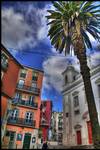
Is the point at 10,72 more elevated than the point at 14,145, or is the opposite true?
the point at 10,72

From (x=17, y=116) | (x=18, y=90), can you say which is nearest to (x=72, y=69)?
(x=18, y=90)

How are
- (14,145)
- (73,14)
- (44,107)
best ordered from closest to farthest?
(73,14)
(14,145)
(44,107)

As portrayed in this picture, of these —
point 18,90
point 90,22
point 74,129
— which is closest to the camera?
point 90,22

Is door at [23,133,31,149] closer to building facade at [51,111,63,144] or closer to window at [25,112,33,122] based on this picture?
window at [25,112,33,122]

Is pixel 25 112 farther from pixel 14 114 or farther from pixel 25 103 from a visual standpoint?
pixel 14 114

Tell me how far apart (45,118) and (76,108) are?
1855 cm

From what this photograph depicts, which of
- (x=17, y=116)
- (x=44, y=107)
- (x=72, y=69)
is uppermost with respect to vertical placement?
(x=72, y=69)

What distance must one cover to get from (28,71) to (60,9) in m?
19.8

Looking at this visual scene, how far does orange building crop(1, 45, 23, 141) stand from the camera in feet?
85.3

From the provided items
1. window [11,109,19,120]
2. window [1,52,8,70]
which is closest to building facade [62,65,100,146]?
window [11,109,19,120]

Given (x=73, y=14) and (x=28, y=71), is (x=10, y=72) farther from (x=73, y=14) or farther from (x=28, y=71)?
(x=73, y=14)

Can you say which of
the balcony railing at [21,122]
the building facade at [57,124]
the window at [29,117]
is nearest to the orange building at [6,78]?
the balcony railing at [21,122]

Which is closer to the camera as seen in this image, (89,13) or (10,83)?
(89,13)

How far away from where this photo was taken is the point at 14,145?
28.3 meters
